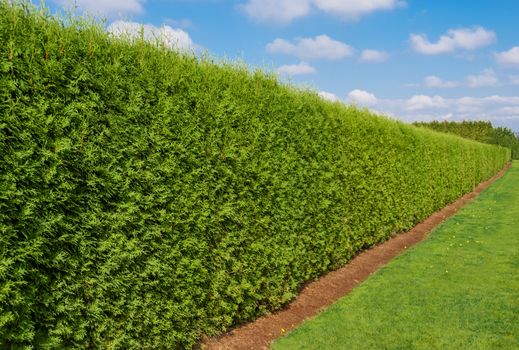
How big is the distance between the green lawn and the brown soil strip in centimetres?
40

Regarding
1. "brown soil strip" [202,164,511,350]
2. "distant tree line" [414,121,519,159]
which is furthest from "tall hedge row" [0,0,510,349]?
"distant tree line" [414,121,519,159]

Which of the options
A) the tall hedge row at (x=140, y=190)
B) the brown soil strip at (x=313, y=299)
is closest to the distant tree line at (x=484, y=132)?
the brown soil strip at (x=313, y=299)

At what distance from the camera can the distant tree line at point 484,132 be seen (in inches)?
3241

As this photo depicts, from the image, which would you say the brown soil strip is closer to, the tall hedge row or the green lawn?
the tall hedge row

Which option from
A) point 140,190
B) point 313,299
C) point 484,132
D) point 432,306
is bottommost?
point 313,299

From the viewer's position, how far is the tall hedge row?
158 inches

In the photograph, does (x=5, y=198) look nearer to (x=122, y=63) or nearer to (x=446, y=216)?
(x=122, y=63)

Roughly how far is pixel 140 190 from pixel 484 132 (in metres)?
93.7

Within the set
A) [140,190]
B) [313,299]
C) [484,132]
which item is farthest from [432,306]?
[484,132]

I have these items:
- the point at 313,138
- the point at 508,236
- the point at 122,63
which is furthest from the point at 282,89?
the point at 508,236

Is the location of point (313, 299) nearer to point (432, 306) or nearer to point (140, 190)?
point (432, 306)

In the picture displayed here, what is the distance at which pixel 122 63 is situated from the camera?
514 centimetres

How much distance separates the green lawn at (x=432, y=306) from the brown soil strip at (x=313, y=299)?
1.31 ft

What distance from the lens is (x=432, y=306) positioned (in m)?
7.86
